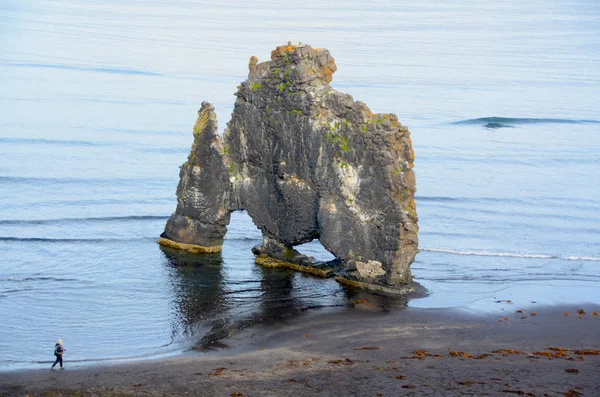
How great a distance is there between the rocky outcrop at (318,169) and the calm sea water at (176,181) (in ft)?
7.28

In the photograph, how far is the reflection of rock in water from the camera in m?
37.0

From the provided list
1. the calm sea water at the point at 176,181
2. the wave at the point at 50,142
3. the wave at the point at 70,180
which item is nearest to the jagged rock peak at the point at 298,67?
the calm sea water at the point at 176,181

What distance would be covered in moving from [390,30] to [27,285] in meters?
163

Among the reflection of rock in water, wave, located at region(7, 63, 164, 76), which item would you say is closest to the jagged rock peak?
the reflection of rock in water

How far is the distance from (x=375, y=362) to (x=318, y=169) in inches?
469

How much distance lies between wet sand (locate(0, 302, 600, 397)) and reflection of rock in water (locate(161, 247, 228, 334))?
303 centimetres

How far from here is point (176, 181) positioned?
6900cm

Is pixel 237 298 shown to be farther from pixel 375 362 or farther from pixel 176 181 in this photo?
pixel 176 181

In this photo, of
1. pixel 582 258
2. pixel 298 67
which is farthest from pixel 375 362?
pixel 582 258

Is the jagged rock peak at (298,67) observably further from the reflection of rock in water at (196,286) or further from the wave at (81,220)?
the wave at (81,220)

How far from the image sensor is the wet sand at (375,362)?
2725 centimetres

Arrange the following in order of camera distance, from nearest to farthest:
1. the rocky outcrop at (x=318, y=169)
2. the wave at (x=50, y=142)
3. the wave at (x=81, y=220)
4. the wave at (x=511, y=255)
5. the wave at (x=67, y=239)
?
the rocky outcrop at (x=318, y=169)
the wave at (x=67, y=239)
the wave at (x=511, y=255)
the wave at (x=81, y=220)
the wave at (x=50, y=142)

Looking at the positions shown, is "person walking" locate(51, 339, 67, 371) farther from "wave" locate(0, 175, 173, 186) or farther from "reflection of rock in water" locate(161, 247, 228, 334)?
"wave" locate(0, 175, 173, 186)

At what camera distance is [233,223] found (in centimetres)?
5419
